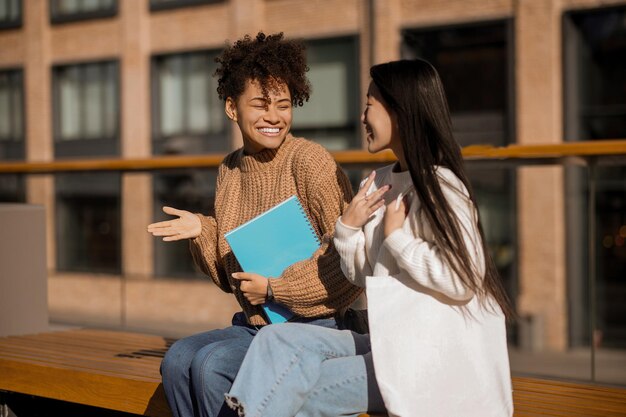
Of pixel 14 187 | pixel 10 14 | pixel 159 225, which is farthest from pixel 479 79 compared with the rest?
pixel 159 225

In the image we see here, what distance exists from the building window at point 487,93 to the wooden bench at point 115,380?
1033cm

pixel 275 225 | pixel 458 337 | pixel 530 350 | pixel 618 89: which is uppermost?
pixel 618 89

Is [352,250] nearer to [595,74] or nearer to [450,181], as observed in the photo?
[450,181]

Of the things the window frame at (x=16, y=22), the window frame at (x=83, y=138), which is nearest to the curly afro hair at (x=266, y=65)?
the window frame at (x=83, y=138)

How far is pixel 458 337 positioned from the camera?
110 inches

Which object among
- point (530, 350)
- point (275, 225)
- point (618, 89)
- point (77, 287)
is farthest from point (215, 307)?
point (275, 225)

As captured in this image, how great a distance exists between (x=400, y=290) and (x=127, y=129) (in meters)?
17.4

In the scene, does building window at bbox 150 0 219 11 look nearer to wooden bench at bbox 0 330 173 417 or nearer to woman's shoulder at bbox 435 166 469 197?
wooden bench at bbox 0 330 173 417

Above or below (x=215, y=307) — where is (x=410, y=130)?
above

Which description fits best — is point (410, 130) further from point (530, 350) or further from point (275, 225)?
point (530, 350)

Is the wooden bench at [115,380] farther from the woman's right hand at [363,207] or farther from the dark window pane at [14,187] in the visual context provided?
the dark window pane at [14,187]

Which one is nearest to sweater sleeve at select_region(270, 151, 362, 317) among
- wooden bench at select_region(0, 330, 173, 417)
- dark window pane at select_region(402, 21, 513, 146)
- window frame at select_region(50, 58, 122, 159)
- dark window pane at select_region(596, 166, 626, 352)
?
wooden bench at select_region(0, 330, 173, 417)

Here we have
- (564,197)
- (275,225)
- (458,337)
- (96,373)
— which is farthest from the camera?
(564,197)

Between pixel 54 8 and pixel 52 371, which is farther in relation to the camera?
pixel 54 8
